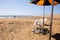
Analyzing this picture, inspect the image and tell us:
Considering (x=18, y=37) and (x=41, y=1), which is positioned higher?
(x=41, y=1)

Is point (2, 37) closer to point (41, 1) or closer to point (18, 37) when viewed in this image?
point (18, 37)

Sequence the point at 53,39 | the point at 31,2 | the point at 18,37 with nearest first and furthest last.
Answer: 1. the point at 53,39
2. the point at 18,37
3. the point at 31,2

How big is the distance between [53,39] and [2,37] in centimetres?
286

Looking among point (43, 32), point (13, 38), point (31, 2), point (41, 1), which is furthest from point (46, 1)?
point (13, 38)

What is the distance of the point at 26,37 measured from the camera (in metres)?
10.4

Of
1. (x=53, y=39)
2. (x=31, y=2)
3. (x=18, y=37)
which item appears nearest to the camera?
(x=53, y=39)

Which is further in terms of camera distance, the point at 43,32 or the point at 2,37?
the point at 43,32

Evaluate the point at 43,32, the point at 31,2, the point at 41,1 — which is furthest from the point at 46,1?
the point at 43,32

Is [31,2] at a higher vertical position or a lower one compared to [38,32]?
higher

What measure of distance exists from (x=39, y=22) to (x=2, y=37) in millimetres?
2670

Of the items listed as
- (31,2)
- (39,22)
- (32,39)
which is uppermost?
(31,2)

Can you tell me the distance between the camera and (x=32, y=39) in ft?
32.7

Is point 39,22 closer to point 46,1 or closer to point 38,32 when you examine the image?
point 38,32

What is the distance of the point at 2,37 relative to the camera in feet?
34.7
